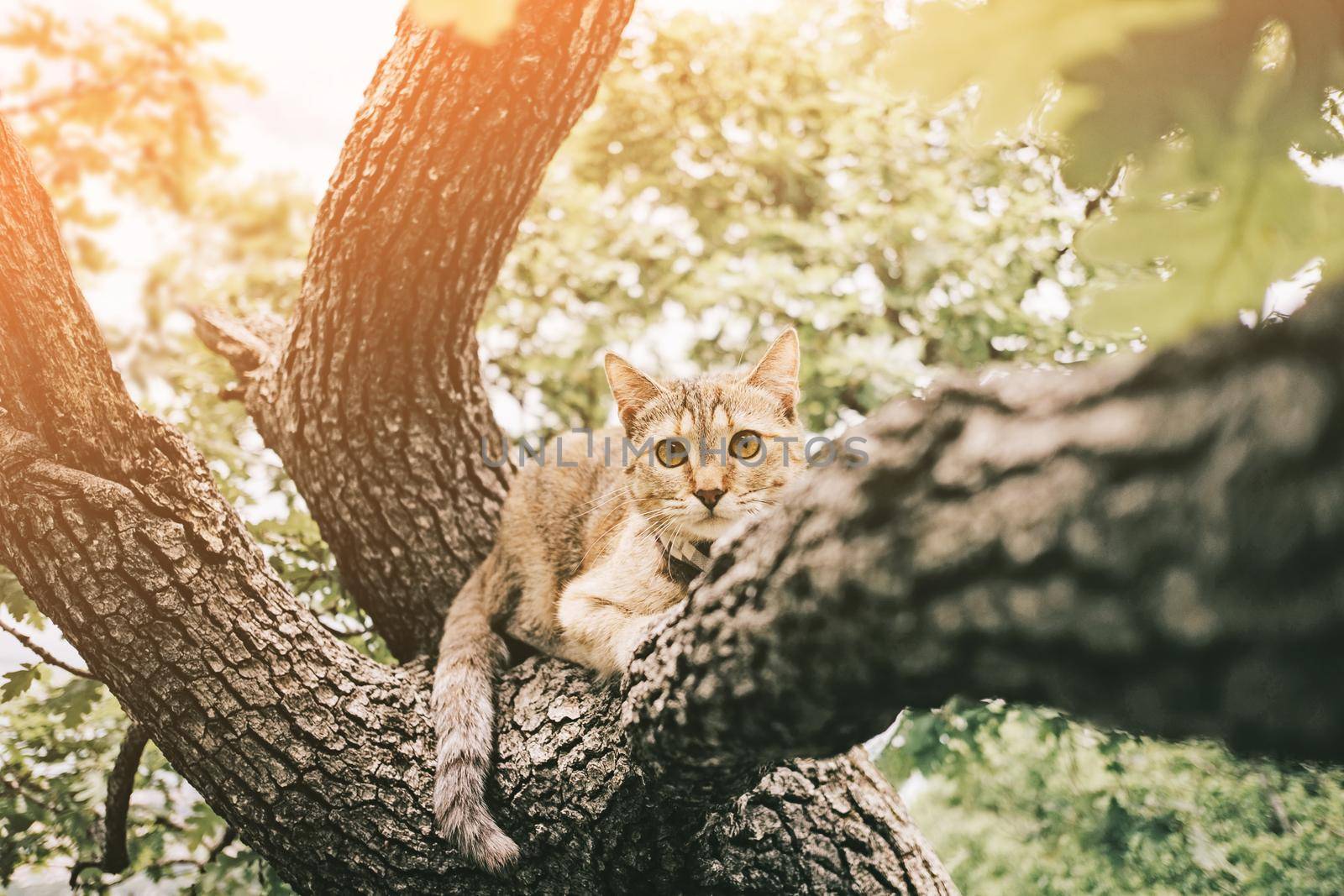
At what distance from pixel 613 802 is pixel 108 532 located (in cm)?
152

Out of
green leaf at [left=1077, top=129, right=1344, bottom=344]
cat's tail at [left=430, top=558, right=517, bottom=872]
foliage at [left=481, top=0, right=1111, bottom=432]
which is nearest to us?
green leaf at [left=1077, top=129, right=1344, bottom=344]

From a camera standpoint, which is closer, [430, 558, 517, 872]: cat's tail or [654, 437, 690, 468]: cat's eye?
[430, 558, 517, 872]: cat's tail

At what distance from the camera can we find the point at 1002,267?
4.54m

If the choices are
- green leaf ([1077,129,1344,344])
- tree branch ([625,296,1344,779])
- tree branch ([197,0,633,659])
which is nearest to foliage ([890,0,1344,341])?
green leaf ([1077,129,1344,344])

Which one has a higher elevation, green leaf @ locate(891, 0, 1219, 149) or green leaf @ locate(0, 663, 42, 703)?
green leaf @ locate(891, 0, 1219, 149)

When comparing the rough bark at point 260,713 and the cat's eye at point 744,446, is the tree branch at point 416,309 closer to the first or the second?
the rough bark at point 260,713

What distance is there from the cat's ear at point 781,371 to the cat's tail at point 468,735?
51.0 inches

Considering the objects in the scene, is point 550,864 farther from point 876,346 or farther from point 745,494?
point 876,346

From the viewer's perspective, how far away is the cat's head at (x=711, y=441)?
2.36 m

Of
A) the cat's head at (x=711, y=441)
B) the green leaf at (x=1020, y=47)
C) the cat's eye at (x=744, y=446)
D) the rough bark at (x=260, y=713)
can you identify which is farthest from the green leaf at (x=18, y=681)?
the green leaf at (x=1020, y=47)

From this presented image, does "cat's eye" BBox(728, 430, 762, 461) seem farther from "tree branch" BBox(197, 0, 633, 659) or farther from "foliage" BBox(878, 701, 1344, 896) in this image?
"foliage" BBox(878, 701, 1344, 896)

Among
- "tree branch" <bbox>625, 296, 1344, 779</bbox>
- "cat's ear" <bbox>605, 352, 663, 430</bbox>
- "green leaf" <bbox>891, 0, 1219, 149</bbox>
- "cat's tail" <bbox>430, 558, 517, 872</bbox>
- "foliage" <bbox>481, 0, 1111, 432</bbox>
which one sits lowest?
"cat's tail" <bbox>430, 558, 517, 872</bbox>

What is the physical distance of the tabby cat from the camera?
219cm

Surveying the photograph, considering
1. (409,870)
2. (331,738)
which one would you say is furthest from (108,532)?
(409,870)
